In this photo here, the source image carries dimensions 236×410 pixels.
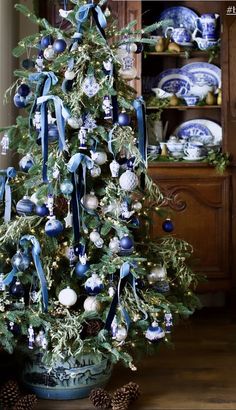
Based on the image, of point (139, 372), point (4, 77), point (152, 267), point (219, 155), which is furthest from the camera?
point (219, 155)

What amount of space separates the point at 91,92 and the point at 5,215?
623 millimetres

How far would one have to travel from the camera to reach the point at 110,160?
10.2 ft

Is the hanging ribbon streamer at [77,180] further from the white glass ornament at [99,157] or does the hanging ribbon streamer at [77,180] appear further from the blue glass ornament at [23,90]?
the blue glass ornament at [23,90]

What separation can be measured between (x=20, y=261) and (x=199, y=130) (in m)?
2.28

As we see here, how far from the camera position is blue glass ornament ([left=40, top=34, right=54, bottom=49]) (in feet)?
9.87

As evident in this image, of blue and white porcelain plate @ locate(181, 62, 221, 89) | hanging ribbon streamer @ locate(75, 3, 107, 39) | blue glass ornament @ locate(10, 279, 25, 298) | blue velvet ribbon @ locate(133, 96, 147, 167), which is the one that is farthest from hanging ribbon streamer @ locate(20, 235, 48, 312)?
blue and white porcelain plate @ locate(181, 62, 221, 89)

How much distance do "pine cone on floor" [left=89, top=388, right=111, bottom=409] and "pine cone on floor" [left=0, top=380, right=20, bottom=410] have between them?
307mm

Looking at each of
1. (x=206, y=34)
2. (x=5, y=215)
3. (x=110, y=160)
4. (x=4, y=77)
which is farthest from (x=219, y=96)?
(x=5, y=215)

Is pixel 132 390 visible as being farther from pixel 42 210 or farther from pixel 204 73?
pixel 204 73

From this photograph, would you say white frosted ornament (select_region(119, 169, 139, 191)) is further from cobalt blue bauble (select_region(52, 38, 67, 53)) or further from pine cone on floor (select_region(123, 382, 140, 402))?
pine cone on floor (select_region(123, 382, 140, 402))

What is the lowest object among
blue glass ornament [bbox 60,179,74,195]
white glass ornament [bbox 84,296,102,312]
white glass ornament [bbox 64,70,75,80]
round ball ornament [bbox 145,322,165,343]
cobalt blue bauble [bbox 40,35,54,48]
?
round ball ornament [bbox 145,322,165,343]

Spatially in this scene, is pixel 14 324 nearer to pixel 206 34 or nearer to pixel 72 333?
pixel 72 333

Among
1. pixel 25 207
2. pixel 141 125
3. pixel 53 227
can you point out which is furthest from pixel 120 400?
pixel 141 125

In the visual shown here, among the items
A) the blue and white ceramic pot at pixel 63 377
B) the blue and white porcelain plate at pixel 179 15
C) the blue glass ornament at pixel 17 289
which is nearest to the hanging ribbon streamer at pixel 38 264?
the blue glass ornament at pixel 17 289
